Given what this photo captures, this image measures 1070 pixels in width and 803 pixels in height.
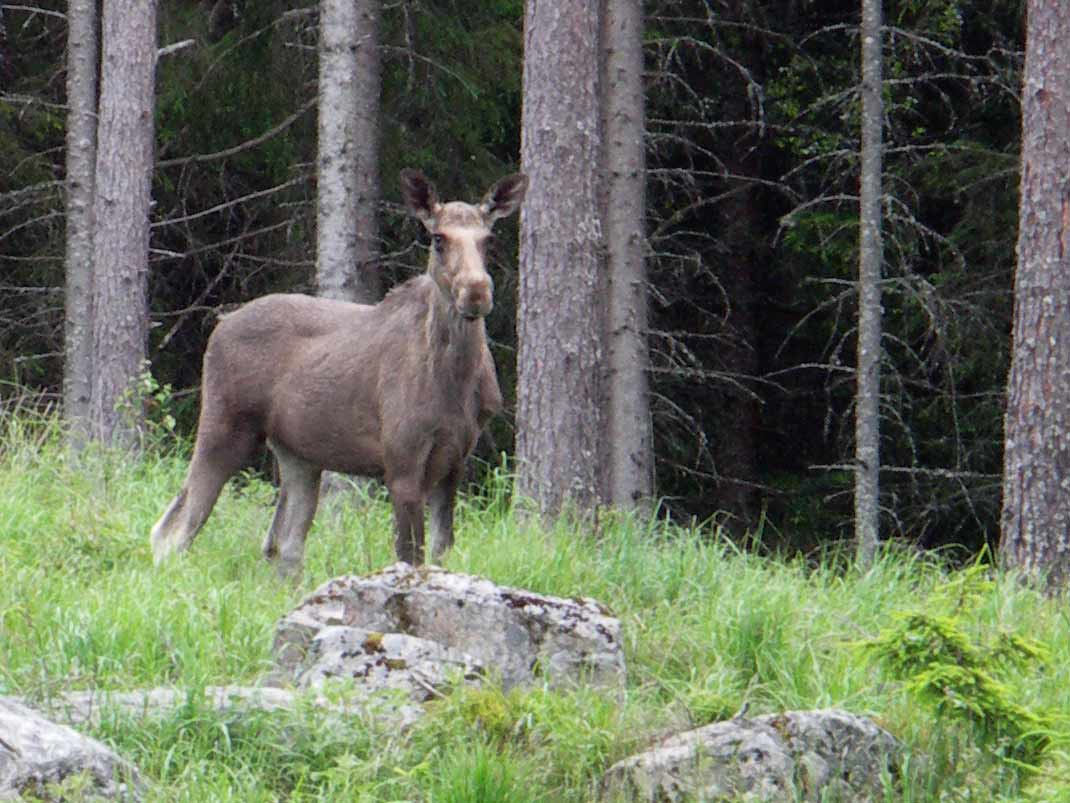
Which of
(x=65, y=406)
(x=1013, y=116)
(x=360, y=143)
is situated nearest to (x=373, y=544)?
(x=360, y=143)

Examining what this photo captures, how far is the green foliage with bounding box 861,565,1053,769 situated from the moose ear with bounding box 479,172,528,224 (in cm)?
357

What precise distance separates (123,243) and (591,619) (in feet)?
32.1

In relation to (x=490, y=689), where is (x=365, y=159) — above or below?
above

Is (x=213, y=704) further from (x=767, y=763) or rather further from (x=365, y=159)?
(x=365, y=159)

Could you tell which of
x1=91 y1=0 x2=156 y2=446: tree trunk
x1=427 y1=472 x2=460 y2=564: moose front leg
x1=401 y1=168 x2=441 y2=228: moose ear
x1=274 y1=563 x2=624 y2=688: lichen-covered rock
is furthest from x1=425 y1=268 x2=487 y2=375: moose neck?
x1=91 y1=0 x2=156 y2=446: tree trunk

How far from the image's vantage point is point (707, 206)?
2292 cm

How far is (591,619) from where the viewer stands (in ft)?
24.3

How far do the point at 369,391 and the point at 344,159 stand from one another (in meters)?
6.31

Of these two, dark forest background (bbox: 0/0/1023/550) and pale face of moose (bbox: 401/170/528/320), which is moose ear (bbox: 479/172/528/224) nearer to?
pale face of moose (bbox: 401/170/528/320)

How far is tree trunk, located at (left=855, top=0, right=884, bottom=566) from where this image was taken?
15359mm

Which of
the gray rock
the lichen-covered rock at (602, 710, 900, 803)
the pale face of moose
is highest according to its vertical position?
the pale face of moose

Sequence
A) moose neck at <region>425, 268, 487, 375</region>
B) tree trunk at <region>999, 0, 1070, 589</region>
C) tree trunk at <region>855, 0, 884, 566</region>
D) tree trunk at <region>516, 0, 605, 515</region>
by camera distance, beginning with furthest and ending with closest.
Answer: tree trunk at <region>855, 0, 884, 566</region> < tree trunk at <region>516, 0, 605, 515</region> < tree trunk at <region>999, 0, 1070, 589</region> < moose neck at <region>425, 268, 487, 375</region>

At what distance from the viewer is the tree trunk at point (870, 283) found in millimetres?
15359

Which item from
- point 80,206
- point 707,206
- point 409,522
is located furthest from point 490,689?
point 707,206
